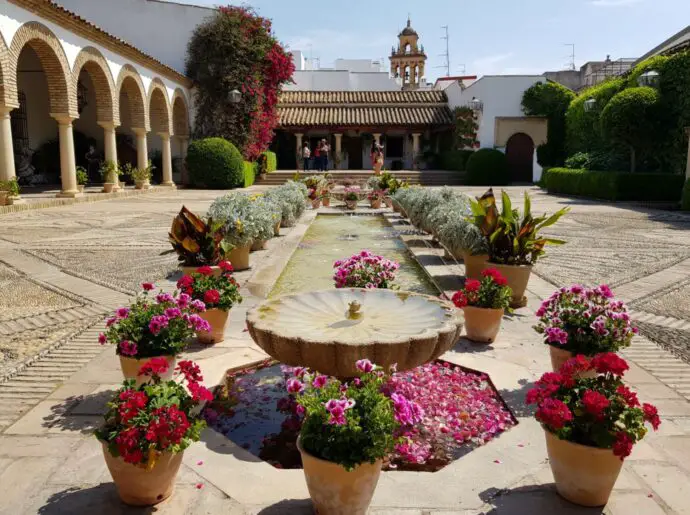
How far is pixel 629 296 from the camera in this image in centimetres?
593

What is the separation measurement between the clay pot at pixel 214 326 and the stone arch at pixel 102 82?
14.0 metres

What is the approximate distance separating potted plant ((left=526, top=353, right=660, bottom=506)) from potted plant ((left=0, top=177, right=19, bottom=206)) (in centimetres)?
1346

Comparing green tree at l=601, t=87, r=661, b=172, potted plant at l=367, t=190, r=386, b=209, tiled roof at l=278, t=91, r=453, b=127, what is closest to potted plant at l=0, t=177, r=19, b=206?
potted plant at l=367, t=190, r=386, b=209

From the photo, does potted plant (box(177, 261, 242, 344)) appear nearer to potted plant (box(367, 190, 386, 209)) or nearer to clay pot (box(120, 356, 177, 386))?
clay pot (box(120, 356, 177, 386))

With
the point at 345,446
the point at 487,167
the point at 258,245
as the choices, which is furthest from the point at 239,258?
the point at 487,167

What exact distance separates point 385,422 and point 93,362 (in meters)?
2.56

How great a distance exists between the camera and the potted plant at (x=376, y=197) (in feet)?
50.4

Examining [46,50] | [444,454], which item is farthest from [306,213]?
[444,454]

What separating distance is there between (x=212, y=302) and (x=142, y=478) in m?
1.93

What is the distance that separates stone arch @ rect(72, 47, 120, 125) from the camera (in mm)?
16141

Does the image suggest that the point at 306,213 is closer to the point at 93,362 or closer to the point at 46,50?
the point at 46,50

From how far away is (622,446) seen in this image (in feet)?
7.08

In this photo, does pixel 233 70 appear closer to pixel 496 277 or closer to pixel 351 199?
pixel 351 199

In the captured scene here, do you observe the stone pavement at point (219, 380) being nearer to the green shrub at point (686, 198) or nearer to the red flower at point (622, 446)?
the red flower at point (622, 446)
